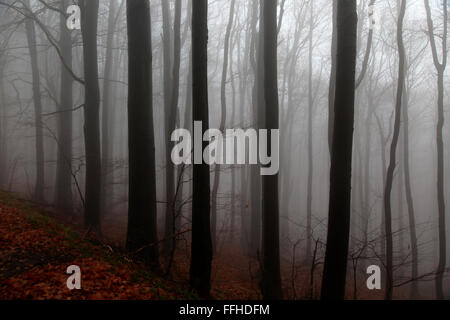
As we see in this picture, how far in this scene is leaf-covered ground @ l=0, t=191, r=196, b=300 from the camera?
3570 mm

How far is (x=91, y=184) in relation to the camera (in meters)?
7.48

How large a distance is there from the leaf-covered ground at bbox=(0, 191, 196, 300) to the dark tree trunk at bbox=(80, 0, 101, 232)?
1707 mm

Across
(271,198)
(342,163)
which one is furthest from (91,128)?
(342,163)

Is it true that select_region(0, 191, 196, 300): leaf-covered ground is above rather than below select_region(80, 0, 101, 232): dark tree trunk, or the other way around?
below

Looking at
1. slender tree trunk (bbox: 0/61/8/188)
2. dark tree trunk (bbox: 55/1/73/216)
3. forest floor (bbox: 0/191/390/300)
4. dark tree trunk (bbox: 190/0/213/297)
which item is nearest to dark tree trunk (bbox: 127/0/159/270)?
forest floor (bbox: 0/191/390/300)

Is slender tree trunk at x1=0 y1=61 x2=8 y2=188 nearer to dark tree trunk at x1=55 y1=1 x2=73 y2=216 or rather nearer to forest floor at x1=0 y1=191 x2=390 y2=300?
dark tree trunk at x1=55 y1=1 x2=73 y2=216

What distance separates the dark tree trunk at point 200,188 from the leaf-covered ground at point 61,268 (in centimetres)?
43

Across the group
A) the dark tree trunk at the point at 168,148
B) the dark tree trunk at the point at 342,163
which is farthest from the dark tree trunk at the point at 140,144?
the dark tree trunk at the point at 342,163

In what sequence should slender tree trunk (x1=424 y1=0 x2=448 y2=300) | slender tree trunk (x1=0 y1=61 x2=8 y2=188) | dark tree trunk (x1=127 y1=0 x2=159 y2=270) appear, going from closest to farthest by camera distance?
1. dark tree trunk (x1=127 y1=0 x2=159 y2=270)
2. slender tree trunk (x1=424 y1=0 x2=448 y2=300)
3. slender tree trunk (x1=0 y1=61 x2=8 y2=188)

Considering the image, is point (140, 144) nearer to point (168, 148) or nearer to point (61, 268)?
point (61, 268)

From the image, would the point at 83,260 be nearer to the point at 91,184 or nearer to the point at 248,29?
the point at 91,184

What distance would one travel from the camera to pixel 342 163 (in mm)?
4871
